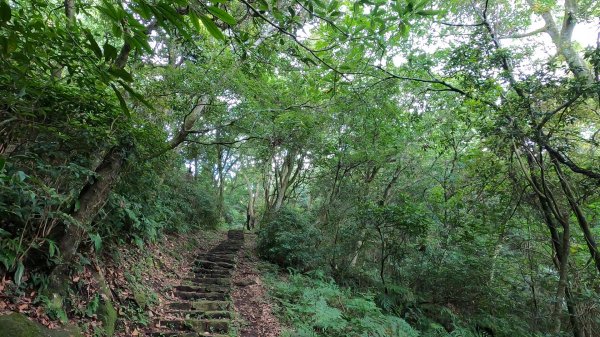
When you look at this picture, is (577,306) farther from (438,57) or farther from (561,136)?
(438,57)

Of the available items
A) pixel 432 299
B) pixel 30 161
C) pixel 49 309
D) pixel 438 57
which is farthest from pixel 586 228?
pixel 30 161

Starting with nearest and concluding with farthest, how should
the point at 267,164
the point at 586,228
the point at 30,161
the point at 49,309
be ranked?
1. the point at 49,309
2. the point at 30,161
3. the point at 586,228
4. the point at 267,164

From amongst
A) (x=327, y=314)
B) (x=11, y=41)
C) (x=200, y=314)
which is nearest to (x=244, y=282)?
(x=200, y=314)

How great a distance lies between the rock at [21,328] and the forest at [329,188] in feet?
0.08

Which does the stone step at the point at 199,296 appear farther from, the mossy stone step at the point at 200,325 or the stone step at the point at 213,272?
the stone step at the point at 213,272

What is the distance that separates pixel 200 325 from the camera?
5031 mm

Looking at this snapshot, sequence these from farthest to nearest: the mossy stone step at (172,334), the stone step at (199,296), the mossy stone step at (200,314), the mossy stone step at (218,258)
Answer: the mossy stone step at (218,258) → the stone step at (199,296) → the mossy stone step at (200,314) → the mossy stone step at (172,334)

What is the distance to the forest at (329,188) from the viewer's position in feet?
10.2

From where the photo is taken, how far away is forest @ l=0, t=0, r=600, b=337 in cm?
312

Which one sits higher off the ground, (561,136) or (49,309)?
(561,136)

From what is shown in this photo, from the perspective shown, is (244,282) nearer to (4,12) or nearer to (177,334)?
(177,334)

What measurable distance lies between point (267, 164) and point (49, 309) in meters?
12.8

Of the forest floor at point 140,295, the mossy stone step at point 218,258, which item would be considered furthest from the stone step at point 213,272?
the mossy stone step at point 218,258

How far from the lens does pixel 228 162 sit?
64.3 feet
